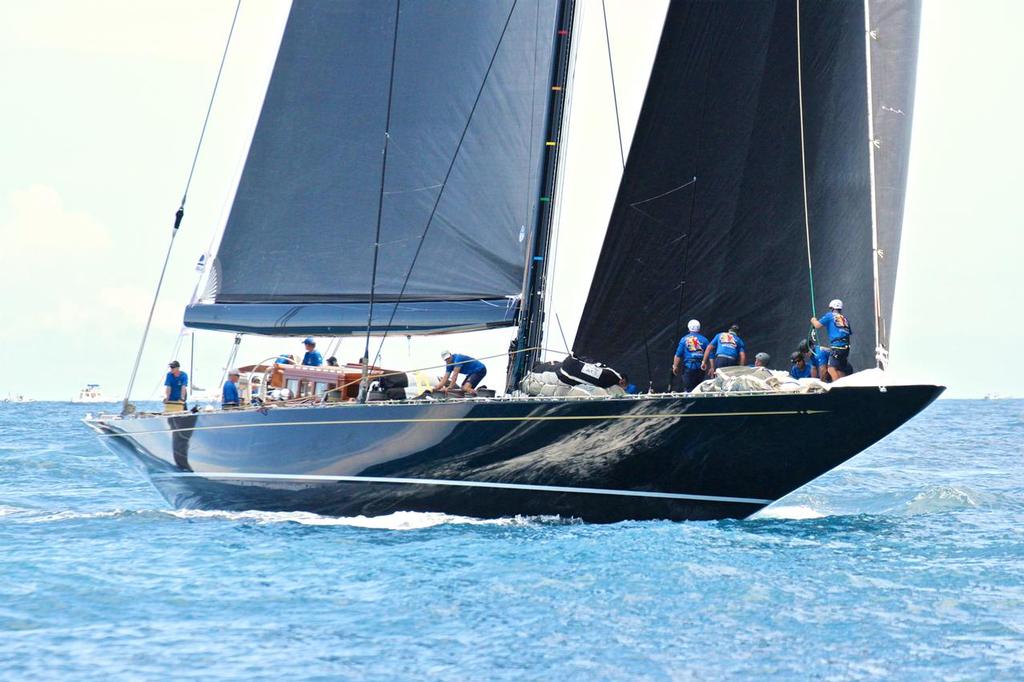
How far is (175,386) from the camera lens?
60.4 ft

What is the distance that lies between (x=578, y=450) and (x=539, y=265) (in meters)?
3.11

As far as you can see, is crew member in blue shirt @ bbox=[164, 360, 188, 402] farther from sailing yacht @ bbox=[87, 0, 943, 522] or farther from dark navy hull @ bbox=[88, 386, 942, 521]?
dark navy hull @ bbox=[88, 386, 942, 521]

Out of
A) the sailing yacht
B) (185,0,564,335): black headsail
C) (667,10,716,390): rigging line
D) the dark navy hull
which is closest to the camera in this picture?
the dark navy hull

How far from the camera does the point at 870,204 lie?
45.9ft

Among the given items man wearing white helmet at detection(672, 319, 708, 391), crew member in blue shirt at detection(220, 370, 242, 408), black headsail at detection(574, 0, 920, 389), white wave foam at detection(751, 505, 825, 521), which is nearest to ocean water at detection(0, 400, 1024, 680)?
white wave foam at detection(751, 505, 825, 521)

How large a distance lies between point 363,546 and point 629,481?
311 cm

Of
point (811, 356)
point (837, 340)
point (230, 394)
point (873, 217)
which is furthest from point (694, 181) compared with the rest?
point (230, 394)

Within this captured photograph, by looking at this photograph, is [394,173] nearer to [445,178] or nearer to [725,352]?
[445,178]

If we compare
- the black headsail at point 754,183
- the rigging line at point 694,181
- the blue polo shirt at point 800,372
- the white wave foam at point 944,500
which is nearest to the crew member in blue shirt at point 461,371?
the black headsail at point 754,183

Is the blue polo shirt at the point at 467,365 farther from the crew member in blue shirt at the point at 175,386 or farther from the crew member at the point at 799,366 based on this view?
the crew member in blue shirt at the point at 175,386

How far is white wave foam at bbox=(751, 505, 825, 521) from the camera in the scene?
16.5m

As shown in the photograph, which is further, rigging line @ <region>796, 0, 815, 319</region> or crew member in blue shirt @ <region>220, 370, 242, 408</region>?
crew member in blue shirt @ <region>220, 370, 242, 408</region>

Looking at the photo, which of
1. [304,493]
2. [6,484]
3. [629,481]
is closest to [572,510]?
[629,481]

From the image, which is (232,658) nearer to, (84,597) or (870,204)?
(84,597)
